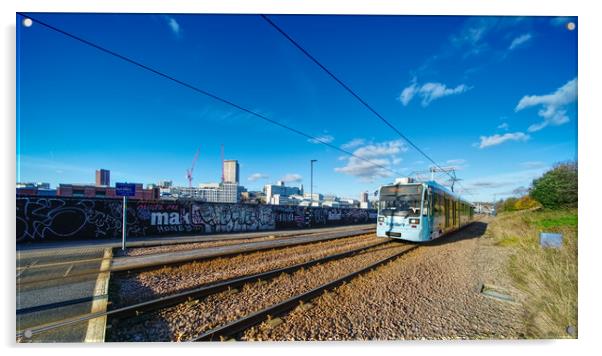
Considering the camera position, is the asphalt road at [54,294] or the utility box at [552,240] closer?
the asphalt road at [54,294]

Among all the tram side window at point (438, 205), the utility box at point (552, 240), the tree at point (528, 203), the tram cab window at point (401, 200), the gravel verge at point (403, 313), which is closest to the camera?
the gravel verge at point (403, 313)

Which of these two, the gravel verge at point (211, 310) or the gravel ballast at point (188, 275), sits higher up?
the gravel verge at point (211, 310)

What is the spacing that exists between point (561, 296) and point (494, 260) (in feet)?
18.5

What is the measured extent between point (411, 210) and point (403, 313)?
6220 millimetres

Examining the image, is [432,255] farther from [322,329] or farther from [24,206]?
[24,206]

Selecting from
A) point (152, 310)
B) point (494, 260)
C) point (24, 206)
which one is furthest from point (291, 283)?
point (24, 206)

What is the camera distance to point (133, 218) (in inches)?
483

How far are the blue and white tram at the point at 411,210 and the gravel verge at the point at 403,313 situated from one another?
3.13 meters

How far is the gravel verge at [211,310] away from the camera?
3.24m

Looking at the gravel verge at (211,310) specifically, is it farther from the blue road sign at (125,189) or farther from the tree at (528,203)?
the tree at (528,203)

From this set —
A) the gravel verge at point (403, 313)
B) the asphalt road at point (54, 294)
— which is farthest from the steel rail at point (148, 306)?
the gravel verge at point (403, 313)

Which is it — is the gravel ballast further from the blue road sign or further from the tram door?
the tram door

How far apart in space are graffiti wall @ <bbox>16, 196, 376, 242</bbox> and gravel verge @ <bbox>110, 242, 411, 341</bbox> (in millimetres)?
5216

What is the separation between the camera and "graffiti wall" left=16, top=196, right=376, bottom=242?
9633mm
